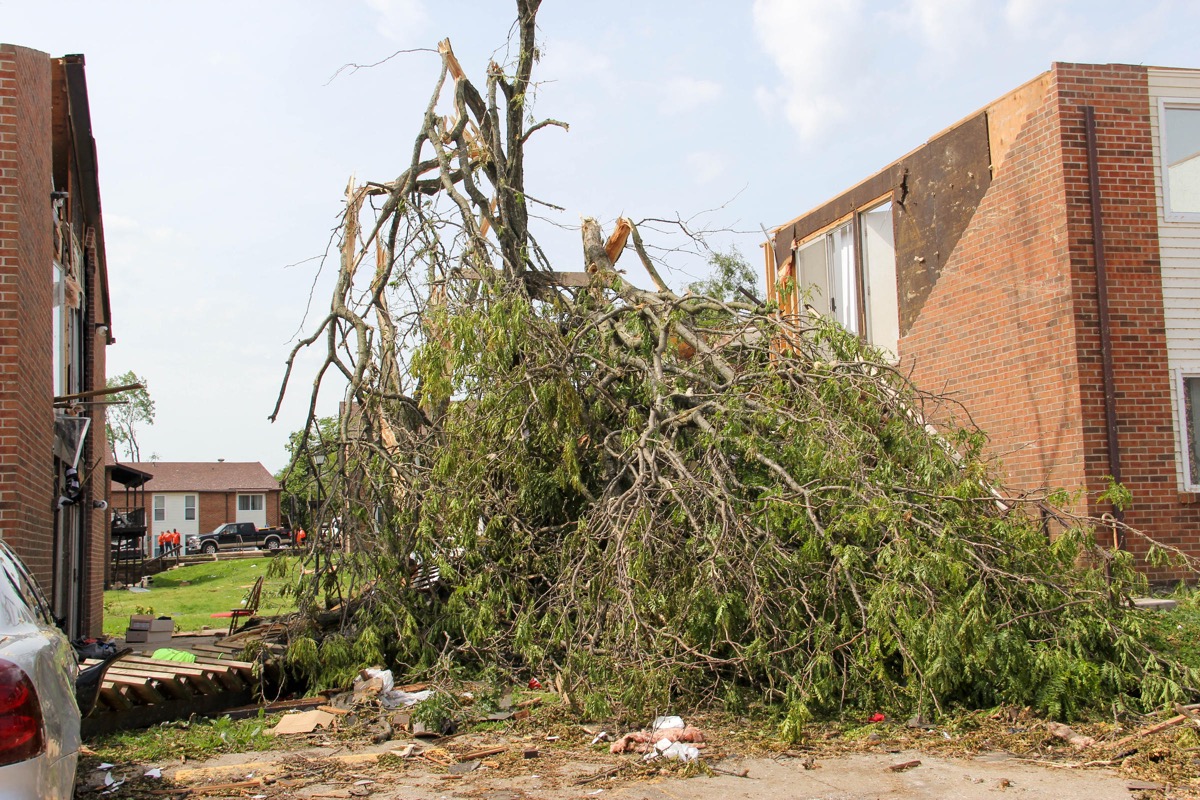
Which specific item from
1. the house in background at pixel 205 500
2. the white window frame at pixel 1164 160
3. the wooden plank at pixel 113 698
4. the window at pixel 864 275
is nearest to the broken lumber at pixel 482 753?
the wooden plank at pixel 113 698

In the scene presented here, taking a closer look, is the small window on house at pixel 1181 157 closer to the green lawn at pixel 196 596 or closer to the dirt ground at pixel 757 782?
the dirt ground at pixel 757 782

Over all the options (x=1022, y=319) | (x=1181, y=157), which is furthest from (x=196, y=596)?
(x=1181, y=157)

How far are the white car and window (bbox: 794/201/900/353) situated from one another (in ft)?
33.4

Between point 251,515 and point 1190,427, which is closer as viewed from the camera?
point 1190,427

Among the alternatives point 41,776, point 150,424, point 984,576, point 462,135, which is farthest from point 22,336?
point 150,424

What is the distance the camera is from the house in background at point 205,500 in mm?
57031

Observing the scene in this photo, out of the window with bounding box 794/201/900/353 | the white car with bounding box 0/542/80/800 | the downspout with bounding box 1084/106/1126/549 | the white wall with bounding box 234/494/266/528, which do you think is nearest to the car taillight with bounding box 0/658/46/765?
the white car with bounding box 0/542/80/800

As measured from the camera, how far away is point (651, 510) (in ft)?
22.4

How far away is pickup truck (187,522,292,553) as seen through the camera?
4609cm

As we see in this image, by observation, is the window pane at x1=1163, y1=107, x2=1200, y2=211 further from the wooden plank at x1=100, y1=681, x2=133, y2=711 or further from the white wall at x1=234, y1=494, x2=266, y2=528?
→ the white wall at x1=234, y1=494, x2=266, y2=528

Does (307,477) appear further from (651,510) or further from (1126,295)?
(1126,295)

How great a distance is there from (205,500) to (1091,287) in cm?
5573

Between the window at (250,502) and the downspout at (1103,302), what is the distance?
2174 inches

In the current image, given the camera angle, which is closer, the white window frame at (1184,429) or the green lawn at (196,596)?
the white window frame at (1184,429)
